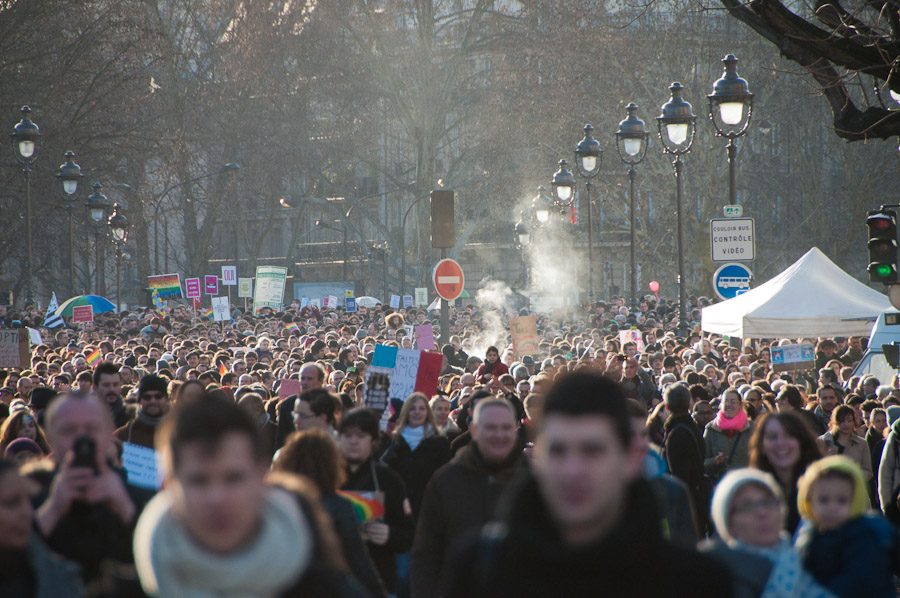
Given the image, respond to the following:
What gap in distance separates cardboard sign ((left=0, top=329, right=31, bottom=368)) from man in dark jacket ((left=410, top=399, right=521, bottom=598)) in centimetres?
963

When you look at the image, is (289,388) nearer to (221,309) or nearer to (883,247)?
(883,247)

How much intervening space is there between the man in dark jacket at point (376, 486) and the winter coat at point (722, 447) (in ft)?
10.8

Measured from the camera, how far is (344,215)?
5634cm

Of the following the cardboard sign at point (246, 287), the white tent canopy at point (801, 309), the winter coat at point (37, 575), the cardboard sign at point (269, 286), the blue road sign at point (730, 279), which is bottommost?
the winter coat at point (37, 575)

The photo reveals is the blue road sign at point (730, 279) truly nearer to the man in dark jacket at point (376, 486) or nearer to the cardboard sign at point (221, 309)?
the man in dark jacket at point (376, 486)

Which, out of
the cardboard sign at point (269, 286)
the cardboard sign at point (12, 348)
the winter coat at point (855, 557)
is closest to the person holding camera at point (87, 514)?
the winter coat at point (855, 557)

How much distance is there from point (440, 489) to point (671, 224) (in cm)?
3984

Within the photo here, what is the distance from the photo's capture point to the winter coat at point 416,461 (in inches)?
278

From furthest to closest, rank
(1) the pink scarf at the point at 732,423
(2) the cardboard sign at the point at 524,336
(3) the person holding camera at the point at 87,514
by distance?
(2) the cardboard sign at the point at 524,336
(1) the pink scarf at the point at 732,423
(3) the person holding camera at the point at 87,514

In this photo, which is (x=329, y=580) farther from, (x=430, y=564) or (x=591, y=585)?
(x=430, y=564)

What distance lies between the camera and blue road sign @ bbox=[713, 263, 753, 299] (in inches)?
654

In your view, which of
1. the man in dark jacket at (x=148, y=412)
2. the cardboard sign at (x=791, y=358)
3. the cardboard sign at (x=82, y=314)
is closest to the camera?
the man in dark jacket at (x=148, y=412)

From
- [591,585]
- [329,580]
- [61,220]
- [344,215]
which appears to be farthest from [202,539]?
[344,215]

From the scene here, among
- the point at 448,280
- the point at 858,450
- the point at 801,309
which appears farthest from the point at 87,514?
the point at 801,309
